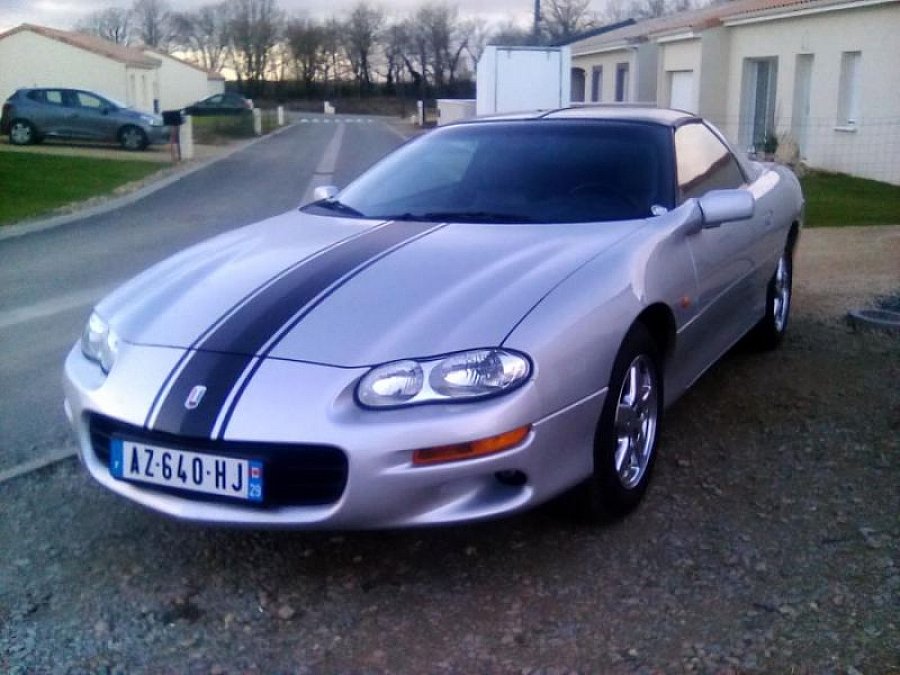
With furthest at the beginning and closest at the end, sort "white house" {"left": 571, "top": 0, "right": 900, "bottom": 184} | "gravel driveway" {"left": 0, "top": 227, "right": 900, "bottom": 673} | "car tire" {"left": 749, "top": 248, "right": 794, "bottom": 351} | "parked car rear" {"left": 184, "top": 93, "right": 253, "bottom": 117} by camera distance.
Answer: "parked car rear" {"left": 184, "top": 93, "right": 253, "bottom": 117} < "white house" {"left": 571, "top": 0, "right": 900, "bottom": 184} < "car tire" {"left": 749, "top": 248, "right": 794, "bottom": 351} < "gravel driveway" {"left": 0, "top": 227, "right": 900, "bottom": 673}

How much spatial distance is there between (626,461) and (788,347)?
2897mm

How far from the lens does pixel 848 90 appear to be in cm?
1916

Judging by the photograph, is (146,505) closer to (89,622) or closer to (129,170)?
(89,622)

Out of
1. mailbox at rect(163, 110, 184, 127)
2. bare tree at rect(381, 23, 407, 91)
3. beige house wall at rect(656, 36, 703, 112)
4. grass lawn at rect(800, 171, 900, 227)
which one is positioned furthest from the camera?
bare tree at rect(381, 23, 407, 91)

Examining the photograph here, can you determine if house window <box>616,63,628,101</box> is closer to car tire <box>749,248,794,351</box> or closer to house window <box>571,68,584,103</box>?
house window <box>571,68,584,103</box>

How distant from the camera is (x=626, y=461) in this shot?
4.03m

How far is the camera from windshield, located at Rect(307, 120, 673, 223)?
4.71m

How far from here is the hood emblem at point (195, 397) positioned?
11.1 ft

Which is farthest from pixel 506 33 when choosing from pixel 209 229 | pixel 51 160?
pixel 209 229

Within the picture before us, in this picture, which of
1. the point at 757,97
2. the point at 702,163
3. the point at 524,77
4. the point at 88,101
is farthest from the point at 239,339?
the point at 88,101

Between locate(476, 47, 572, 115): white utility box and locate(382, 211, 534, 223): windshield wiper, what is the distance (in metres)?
19.6

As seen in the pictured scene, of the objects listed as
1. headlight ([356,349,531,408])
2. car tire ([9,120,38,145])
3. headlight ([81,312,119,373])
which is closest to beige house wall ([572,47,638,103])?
car tire ([9,120,38,145])

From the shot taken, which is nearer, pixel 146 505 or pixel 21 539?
pixel 146 505

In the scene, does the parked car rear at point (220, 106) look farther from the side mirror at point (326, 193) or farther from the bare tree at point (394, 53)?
the side mirror at point (326, 193)
